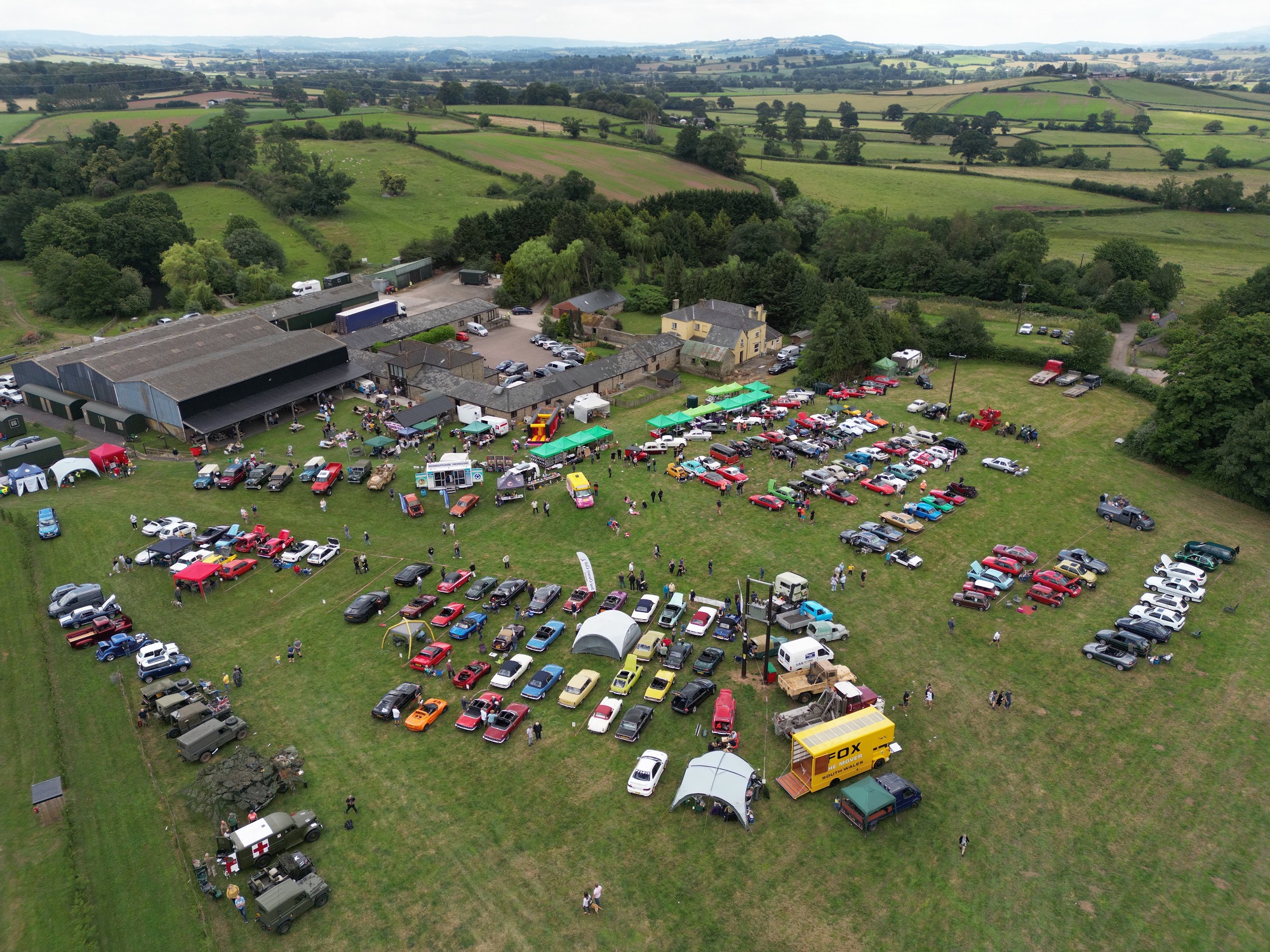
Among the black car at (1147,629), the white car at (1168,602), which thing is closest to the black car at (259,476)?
the black car at (1147,629)

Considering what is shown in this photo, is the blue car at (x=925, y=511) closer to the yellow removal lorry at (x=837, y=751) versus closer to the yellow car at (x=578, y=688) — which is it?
the yellow removal lorry at (x=837, y=751)

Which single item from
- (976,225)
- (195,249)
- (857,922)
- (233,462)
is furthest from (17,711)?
(976,225)

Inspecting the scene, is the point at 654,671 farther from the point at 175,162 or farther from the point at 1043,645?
the point at 175,162

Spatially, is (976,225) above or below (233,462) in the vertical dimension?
above

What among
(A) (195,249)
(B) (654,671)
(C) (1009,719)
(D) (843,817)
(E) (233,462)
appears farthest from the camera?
(A) (195,249)

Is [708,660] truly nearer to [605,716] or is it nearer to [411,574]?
[605,716]

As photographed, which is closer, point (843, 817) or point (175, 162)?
point (843, 817)

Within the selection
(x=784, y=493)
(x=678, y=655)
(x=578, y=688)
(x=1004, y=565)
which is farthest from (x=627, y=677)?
(x=1004, y=565)
